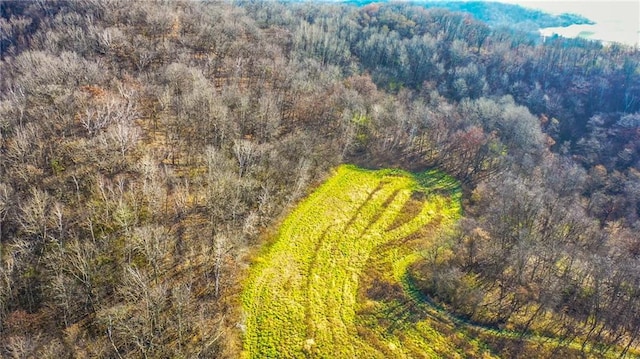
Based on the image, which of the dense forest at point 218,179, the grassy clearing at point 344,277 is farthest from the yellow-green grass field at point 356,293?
the dense forest at point 218,179

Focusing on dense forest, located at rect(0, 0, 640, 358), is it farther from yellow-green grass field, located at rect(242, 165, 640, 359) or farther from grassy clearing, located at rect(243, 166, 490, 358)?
grassy clearing, located at rect(243, 166, 490, 358)

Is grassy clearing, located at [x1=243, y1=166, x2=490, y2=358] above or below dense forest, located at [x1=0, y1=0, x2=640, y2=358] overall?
below

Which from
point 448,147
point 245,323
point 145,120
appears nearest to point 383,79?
point 448,147

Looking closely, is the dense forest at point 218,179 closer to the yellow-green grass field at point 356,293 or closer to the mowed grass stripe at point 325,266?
the yellow-green grass field at point 356,293

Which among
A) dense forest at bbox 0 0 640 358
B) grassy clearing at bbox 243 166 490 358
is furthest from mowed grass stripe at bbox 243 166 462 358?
dense forest at bbox 0 0 640 358

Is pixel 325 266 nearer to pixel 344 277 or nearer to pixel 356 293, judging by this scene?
pixel 344 277
